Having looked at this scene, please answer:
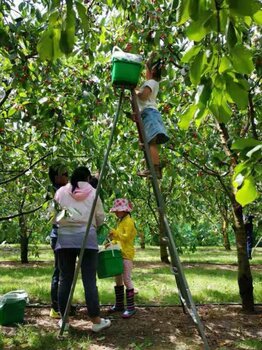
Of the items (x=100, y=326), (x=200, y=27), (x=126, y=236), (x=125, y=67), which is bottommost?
(x=100, y=326)

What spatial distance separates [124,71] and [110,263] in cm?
223

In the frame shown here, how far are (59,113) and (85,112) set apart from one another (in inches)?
30.1

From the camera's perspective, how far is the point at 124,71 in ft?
11.8

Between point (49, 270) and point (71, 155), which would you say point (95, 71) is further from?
point (49, 270)

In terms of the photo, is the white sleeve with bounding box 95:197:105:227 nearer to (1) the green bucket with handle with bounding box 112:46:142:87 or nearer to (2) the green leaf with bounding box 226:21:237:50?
(1) the green bucket with handle with bounding box 112:46:142:87

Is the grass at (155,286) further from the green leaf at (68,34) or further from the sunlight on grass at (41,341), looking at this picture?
the green leaf at (68,34)

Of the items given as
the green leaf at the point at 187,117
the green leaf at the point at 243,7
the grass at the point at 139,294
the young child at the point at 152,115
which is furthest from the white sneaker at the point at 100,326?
the green leaf at the point at 243,7

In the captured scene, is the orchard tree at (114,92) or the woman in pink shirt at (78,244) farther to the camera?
the woman in pink shirt at (78,244)

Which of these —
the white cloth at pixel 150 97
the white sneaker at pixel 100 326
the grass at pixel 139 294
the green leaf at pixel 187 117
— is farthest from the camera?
the white sneaker at pixel 100 326

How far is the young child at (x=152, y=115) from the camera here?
379cm

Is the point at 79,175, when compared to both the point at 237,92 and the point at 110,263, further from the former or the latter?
the point at 237,92

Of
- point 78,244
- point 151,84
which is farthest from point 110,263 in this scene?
point 151,84

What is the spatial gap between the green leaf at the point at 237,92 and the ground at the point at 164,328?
11.3 feet

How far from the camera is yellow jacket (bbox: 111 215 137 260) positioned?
5344 mm
